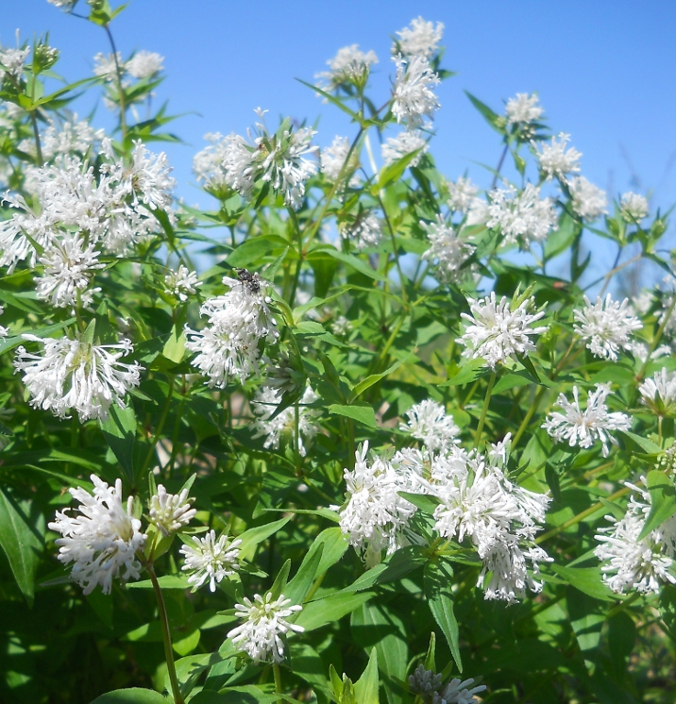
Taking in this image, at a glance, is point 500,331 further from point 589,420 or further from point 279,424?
point 279,424

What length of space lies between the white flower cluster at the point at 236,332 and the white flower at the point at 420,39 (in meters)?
1.57

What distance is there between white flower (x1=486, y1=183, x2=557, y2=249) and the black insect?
1193 millimetres

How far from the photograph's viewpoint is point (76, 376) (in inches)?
49.9

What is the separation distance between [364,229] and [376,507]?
1.26 metres

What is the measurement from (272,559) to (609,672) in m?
1.08

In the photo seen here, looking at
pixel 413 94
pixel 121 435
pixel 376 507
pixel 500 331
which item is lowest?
pixel 376 507

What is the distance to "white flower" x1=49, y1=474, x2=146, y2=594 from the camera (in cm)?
101

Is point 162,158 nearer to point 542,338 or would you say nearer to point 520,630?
point 542,338

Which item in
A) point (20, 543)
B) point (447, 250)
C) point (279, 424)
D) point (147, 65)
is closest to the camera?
point (20, 543)

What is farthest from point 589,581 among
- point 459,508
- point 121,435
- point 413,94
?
point 413,94

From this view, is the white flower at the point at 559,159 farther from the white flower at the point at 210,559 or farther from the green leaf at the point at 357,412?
the white flower at the point at 210,559

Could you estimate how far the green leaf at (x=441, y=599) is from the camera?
126cm

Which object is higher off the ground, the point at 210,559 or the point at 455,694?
the point at 210,559

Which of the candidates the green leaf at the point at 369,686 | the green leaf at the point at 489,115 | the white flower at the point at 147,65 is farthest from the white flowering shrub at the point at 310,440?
the white flower at the point at 147,65
